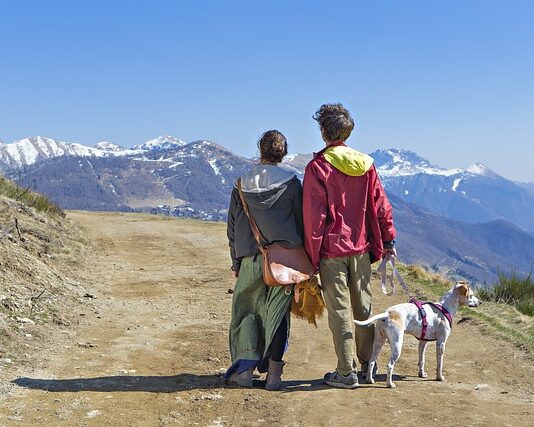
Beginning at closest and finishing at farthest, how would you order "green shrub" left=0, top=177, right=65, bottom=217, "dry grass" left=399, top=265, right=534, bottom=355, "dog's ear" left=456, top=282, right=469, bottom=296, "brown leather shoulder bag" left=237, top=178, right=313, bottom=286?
"brown leather shoulder bag" left=237, top=178, right=313, bottom=286 < "dog's ear" left=456, top=282, right=469, bottom=296 < "dry grass" left=399, top=265, right=534, bottom=355 < "green shrub" left=0, top=177, right=65, bottom=217

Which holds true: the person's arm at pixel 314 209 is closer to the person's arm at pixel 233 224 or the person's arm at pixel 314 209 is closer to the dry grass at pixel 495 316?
the person's arm at pixel 233 224

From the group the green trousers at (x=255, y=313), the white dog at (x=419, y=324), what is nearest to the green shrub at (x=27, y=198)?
the green trousers at (x=255, y=313)

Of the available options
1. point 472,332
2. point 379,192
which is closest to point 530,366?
point 472,332

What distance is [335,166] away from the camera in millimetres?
5562

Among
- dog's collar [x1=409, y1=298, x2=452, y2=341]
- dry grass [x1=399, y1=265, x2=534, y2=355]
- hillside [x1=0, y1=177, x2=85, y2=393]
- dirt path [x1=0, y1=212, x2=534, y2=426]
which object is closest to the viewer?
dirt path [x1=0, y1=212, x2=534, y2=426]

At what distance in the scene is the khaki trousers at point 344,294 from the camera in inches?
221

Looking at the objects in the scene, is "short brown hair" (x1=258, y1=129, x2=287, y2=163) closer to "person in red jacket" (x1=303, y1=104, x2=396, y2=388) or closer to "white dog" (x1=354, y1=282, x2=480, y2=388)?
"person in red jacket" (x1=303, y1=104, x2=396, y2=388)

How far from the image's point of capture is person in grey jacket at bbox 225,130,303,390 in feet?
18.3

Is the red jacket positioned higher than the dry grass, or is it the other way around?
the red jacket

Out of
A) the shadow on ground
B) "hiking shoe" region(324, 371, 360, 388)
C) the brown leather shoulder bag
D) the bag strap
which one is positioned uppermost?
the bag strap

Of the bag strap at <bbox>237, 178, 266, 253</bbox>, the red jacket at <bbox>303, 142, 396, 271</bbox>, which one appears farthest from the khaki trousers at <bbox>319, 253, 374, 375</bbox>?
the bag strap at <bbox>237, 178, 266, 253</bbox>

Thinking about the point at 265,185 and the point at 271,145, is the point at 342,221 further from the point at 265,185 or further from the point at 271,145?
the point at 271,145

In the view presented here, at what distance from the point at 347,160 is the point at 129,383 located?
9.30 feet

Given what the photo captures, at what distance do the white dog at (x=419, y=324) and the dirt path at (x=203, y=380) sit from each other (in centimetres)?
26
